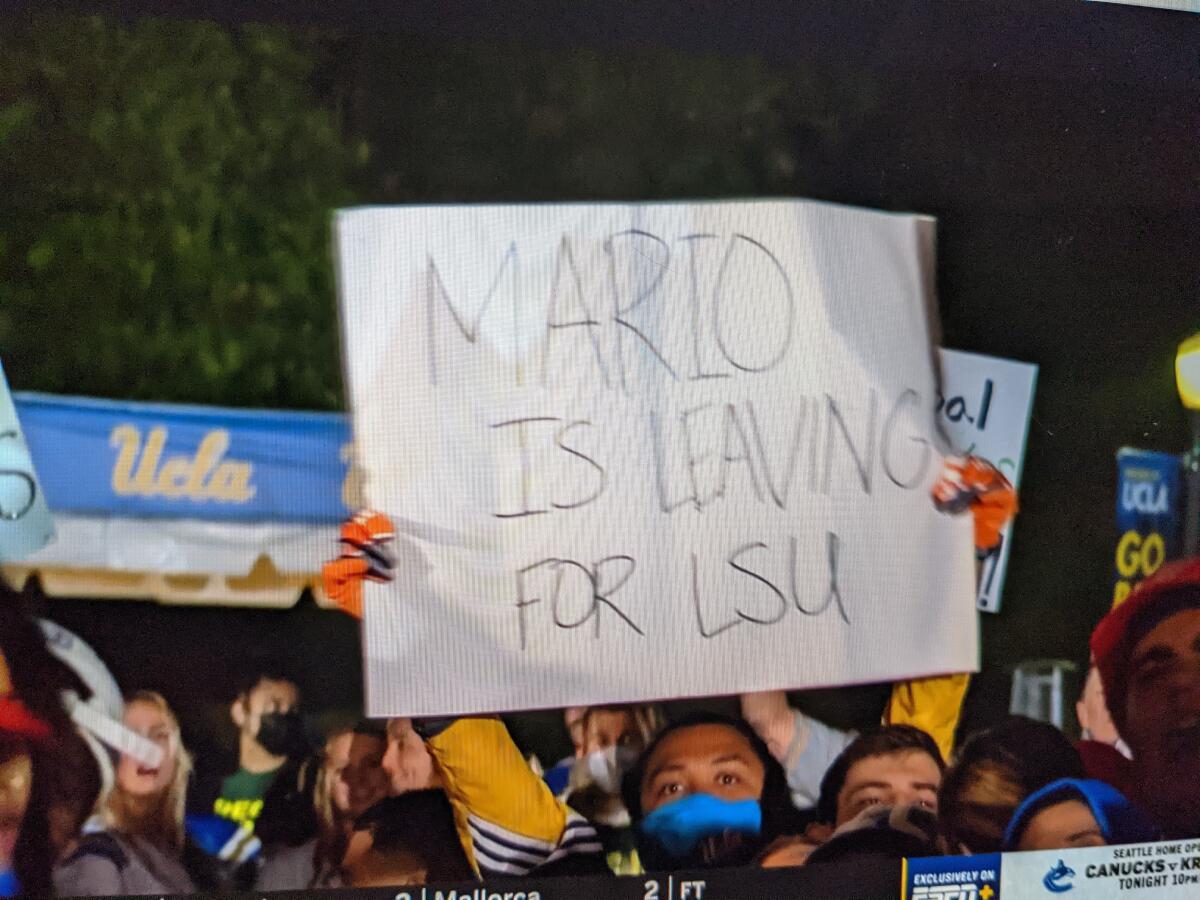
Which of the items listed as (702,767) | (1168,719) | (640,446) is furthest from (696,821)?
(1168,719)

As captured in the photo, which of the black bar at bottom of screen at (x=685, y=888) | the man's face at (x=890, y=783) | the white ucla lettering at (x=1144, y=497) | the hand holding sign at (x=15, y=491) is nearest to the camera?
the hand holding sign at (x=15, y=491)

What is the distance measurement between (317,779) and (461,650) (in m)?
0.25

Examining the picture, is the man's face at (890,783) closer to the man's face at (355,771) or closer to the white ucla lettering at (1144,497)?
the white ucla lettering at (1144,497)

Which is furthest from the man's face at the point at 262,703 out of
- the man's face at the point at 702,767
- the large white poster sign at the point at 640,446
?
the man's face at the point at 702,767

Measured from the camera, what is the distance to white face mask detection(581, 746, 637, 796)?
1.52 metres

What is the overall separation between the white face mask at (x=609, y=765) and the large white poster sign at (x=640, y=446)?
0.24 feet

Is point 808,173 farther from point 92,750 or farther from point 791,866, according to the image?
point 92,750

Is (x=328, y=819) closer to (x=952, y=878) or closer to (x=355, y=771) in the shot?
(x=355, y=771)

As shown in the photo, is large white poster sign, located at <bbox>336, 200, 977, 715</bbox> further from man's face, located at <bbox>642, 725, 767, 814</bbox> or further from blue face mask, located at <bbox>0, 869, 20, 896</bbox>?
blue face mask, located at <bbox>0, 869, 20, 896</bbox>

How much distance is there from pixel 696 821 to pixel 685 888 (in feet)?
0.31

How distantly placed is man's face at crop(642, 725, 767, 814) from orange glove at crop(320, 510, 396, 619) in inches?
18.0

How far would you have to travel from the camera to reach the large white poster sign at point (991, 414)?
1635 millimetres

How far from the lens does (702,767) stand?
1.54 metres

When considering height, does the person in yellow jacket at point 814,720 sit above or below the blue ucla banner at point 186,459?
below
